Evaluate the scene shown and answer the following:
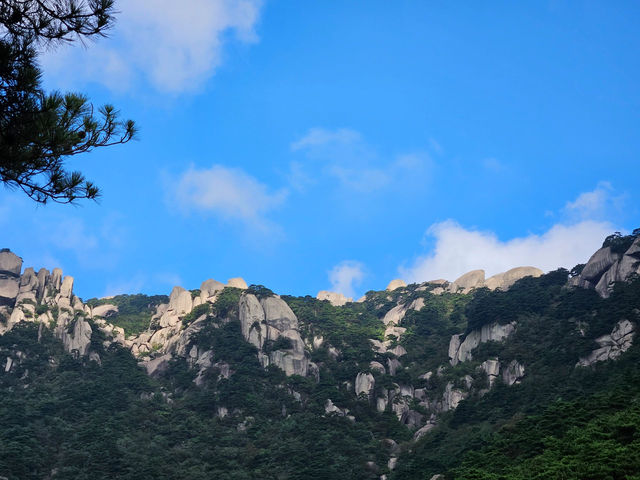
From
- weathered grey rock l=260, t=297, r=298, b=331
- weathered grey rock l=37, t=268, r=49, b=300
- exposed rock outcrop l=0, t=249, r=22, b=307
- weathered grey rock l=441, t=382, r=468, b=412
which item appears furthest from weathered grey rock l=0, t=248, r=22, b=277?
weathered grey rock l=441, t=382, r=468, b=412

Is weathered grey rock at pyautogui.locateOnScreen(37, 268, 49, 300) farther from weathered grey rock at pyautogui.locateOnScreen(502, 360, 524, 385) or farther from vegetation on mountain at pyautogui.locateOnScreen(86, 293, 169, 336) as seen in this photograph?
weathered grey rock at pyautogui.locateOnScreen(502, 360, 524, 385)

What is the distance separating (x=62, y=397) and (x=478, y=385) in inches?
1510

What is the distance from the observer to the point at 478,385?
55469 millimetres

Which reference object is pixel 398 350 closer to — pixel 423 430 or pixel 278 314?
pixel 278 314

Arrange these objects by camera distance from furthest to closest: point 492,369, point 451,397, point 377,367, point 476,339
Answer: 1. point 377,367
2. point 476,339
3. point 451,397
4. point 492,369

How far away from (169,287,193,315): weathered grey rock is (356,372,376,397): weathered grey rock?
26602 mm

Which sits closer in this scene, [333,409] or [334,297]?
[333,409]

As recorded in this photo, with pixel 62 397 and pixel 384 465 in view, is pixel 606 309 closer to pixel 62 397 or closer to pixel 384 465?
pixel 384 465

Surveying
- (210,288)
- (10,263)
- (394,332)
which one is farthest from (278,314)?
(10,263)

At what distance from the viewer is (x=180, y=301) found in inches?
3147

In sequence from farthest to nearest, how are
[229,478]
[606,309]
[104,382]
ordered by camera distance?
1. [104,382]
2. [606,309]
3. [229,478]

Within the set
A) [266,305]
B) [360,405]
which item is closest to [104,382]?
[266,305]

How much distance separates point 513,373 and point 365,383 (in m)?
14.9

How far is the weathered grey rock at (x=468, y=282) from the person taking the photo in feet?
301
